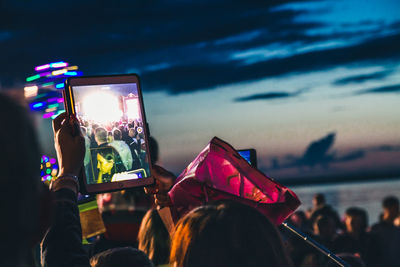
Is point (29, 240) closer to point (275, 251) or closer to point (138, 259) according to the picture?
point (275, 251)

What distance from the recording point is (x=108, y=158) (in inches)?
71.2

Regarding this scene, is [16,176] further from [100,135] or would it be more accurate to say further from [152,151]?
[152,151]

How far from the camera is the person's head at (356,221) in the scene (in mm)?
6520

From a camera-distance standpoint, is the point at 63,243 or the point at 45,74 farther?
the point at 45,74

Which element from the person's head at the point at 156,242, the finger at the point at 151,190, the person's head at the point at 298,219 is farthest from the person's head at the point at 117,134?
the person's head at the point at 298,219

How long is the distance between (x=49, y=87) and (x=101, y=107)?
11.7 inches

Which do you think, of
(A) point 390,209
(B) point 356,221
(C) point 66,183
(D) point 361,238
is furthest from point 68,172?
(A) point 390,209

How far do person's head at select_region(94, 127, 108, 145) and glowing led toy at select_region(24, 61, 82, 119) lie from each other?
8.6 inches

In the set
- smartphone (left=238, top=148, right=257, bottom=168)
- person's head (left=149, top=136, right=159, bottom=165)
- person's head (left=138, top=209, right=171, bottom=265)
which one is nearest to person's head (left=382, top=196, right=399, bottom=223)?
person's head (left=138, top=209, right=171, bottom=265)

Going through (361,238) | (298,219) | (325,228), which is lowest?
(298,219)

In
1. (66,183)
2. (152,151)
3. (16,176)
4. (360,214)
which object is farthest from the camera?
(360,214)

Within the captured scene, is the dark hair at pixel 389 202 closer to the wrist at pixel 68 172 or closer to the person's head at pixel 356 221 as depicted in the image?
the person's head at pixel 356 221

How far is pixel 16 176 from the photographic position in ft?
2.46

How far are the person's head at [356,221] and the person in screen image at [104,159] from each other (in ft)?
17.2
